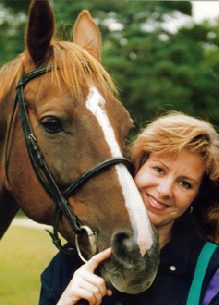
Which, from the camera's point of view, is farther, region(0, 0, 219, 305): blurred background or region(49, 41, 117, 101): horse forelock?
region(0, 0, 219, 305): blurred background

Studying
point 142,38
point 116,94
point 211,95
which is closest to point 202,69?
point 211,95

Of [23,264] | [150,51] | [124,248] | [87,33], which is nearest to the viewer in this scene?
[124,248]

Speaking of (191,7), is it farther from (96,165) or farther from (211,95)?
(96,165)

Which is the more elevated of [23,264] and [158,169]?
[158,169]

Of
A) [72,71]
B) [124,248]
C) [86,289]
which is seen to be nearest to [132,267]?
[124,248]

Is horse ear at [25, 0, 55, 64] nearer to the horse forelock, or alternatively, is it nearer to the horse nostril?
the horse forelock

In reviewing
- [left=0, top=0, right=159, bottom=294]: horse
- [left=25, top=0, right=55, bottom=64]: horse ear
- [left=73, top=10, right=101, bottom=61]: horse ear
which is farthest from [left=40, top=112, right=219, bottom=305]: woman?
[left=73, top=10, right=101, bottom=61]: horse ear

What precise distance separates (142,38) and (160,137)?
1985 cm

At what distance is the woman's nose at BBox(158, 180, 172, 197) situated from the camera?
8.14 ft

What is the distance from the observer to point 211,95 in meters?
20.5

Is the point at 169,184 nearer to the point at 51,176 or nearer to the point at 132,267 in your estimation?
the point at 132,267

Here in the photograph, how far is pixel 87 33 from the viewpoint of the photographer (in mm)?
3463

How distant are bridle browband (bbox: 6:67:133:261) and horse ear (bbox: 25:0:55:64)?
0.10 meters

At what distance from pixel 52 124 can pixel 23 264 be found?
8.25 m
